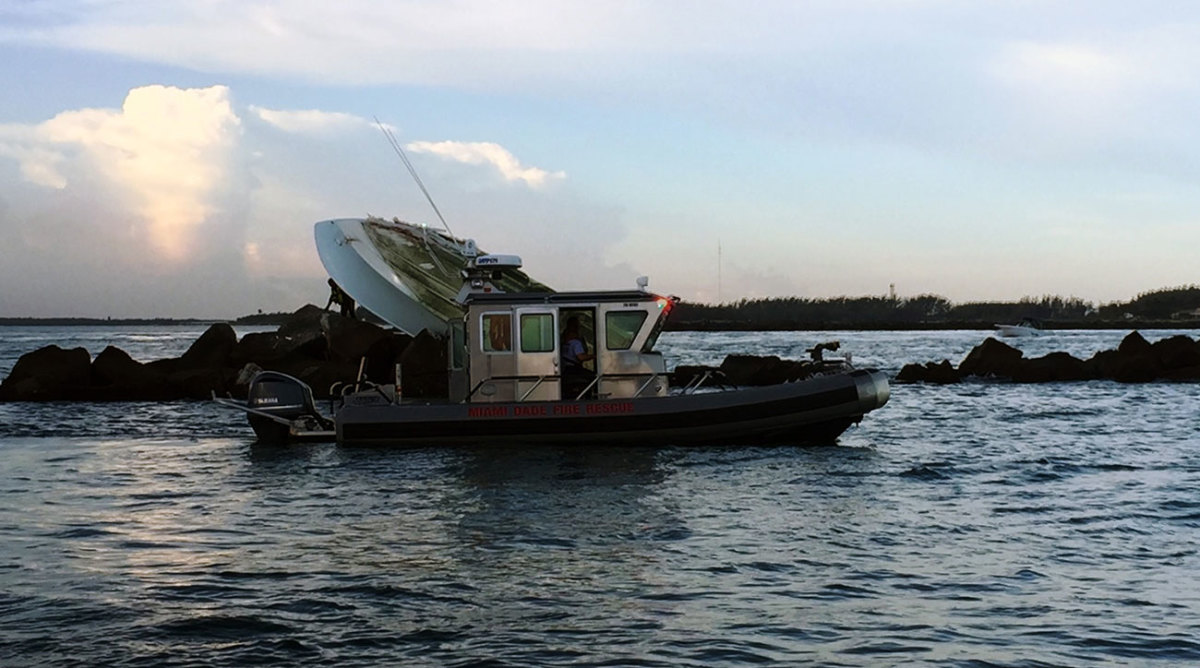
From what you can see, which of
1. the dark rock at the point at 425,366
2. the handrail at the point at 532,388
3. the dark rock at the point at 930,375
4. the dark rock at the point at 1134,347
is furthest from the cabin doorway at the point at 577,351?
the dark rock at the point at 1134,347

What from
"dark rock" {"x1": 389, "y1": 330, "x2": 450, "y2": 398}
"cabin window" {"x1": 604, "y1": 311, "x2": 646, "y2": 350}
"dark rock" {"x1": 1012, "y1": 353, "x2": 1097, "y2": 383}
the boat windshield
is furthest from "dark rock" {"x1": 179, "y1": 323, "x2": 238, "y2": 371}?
"dark rock" {"x1": 1012, "y1": 353, "x2": 1097, "y2": 383}

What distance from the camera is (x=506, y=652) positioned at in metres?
7.66

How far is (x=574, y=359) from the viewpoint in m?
19.0

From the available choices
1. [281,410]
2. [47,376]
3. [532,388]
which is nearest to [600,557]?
[532,388]

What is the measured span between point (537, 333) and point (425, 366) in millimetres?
14119

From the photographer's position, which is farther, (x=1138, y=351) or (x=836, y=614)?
(x=1138, y=351)

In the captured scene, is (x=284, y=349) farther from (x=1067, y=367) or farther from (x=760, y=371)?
(x=1067, y=367)

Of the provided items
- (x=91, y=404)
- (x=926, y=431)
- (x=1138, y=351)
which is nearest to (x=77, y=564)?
(x=926, y=431)

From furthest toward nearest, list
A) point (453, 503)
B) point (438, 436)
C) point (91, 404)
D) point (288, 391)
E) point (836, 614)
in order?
point (91, 404) < point (288, 391) < point (438, 436) < point (453, 503) < point (836, 614)

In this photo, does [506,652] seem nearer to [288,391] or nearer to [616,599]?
[616,599]

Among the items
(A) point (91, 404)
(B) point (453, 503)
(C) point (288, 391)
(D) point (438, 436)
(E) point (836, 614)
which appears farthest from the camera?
(A) point (91, 404)

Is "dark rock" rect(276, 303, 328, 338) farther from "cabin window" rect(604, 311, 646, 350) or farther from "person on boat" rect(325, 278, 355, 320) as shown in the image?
"cabin window" rect(604, 311, 646, 350)

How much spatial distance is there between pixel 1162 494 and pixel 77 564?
11903 mm

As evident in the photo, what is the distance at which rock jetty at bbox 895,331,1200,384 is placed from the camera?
43.8 metres
